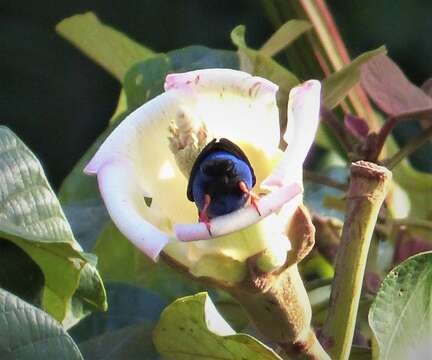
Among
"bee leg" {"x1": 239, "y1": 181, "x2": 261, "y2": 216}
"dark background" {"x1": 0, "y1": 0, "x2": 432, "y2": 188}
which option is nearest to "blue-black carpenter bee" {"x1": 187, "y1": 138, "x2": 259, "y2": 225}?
"bee leg" {"x1": 239, "y1": 181, "x2": 261, "y2": 216}

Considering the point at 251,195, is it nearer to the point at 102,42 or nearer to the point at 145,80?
the point at 145,80

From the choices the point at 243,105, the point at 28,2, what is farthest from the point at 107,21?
the point at 243,105

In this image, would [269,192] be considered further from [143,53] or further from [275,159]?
[143,53]

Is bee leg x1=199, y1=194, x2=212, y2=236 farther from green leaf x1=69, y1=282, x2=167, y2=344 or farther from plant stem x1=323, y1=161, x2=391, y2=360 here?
green leaf x1=69, y1=282, x2=167, y2=344

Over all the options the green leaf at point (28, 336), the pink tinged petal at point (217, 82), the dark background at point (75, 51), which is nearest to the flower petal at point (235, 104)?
the pink tinged petal at point (217, 82)

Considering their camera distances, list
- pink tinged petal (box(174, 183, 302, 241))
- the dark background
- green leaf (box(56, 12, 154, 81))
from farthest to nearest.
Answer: the dark background
green leaf (box(56, 12, 154, 81))
pink tinged petal (box(174, 183, 302, 241))

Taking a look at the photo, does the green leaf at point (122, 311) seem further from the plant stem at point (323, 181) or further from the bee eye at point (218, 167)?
the bee eye at point (218, 167)
